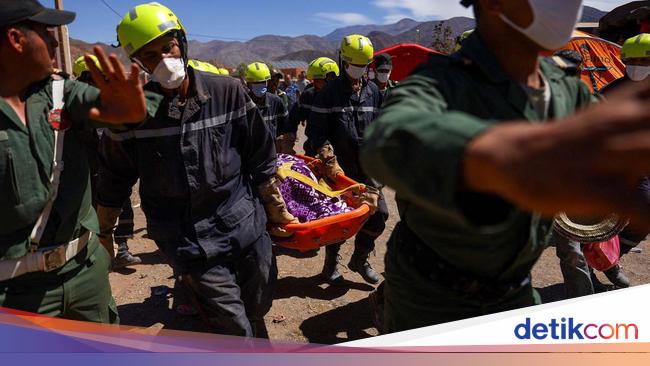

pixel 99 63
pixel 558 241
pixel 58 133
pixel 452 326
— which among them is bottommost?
pixel 558 241

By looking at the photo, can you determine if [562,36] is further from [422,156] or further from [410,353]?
[410,353]

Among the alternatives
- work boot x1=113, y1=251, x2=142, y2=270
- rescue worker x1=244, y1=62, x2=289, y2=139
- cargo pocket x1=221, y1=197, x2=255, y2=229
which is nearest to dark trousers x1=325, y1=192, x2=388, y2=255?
cargo pocket x1=221, y1=197, x2=255, y2=229

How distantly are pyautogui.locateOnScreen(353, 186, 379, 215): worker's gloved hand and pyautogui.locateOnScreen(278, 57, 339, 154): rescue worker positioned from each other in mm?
2475

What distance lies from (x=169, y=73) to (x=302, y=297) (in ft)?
9.55

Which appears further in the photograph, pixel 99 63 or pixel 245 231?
pixel 245 231

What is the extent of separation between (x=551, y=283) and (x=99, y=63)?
16.0 feet

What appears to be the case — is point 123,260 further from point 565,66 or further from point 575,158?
point 575,158

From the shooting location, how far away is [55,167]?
7.07 feet

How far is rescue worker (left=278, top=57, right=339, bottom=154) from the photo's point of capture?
22.8ft

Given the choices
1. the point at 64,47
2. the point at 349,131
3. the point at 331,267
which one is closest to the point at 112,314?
the point at 331,267

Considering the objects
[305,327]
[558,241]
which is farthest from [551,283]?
[305,327]

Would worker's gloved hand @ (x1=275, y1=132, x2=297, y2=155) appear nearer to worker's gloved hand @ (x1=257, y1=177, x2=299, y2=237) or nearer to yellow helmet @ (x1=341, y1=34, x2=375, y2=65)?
yellow helmet @ (x1=341, y1=34, x2=375, y2=65)

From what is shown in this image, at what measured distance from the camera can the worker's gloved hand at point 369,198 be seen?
4.09 m

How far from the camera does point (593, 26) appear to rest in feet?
52.3
